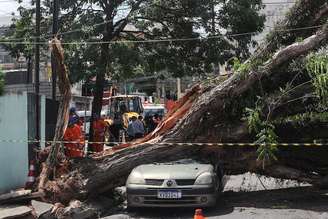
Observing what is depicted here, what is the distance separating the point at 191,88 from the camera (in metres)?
12.5

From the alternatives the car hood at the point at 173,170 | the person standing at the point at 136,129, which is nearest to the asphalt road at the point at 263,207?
the car hood at the point at 173,170

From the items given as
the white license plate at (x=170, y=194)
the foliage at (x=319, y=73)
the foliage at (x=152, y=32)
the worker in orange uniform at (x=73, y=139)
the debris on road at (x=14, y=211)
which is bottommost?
the debris on road at (x=14, y=211)

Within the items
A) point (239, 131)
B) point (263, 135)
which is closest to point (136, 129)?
point (239, 131)

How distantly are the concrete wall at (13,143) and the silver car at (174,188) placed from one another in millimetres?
3859

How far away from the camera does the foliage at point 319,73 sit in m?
10.9

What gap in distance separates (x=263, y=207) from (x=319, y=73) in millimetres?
2692

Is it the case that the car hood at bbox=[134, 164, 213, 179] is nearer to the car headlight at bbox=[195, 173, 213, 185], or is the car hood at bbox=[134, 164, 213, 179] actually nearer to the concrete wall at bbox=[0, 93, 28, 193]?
the car headlight at bbox=[195, 173, 213, 185]

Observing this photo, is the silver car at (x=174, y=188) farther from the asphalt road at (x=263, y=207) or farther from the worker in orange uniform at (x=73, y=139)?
the worker in orange uniform at (x=73, y=139)

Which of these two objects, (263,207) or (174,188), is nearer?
(174,188)

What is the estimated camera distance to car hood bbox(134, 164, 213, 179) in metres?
10.4

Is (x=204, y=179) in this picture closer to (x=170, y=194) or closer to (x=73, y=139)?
(x=170, y=194)

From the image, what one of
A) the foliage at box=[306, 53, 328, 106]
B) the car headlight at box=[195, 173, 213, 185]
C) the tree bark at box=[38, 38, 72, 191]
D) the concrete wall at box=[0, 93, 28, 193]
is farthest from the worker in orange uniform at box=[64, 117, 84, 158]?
the foliage at box=[306, 53, 328, 106]

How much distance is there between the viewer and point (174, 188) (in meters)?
10.3

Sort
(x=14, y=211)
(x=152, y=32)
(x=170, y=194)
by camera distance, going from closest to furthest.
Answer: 1. (x=170, y=194)
2. (x=14, y=211)
3. (x=152, y=32)
